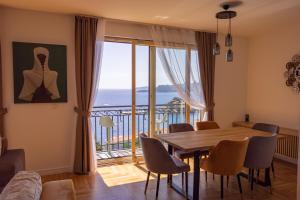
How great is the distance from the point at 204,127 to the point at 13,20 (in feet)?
10.5

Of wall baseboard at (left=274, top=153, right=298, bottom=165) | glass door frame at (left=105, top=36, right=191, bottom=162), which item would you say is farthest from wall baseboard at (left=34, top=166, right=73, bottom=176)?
wall baseboard at (left=274, top=153, right=298, bottom=165)

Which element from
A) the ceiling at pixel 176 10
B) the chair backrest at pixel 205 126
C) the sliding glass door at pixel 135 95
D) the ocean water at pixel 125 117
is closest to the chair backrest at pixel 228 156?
→ the chair backrest at pixel 205 126

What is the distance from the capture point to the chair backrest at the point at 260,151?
2.82 meters

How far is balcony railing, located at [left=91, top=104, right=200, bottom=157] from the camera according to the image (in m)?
4.69

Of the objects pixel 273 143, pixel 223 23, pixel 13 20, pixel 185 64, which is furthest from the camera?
pixel 185 64

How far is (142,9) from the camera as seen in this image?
3328mm

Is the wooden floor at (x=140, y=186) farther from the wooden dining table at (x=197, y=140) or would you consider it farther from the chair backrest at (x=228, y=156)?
the chair backrest at (x=228, y=156)

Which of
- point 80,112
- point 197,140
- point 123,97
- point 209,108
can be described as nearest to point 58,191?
point 197,140

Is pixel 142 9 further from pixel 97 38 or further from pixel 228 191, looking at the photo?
pixel 228 191

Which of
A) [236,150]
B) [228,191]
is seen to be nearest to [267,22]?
[236,150]

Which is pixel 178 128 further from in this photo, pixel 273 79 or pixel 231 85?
pixel 273 79

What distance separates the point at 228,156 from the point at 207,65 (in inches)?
95.1

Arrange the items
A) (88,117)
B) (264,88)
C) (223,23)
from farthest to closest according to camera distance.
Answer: (264,88) < (223,23) < (88,117)

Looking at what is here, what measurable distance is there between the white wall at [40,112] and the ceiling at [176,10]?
22 cm
